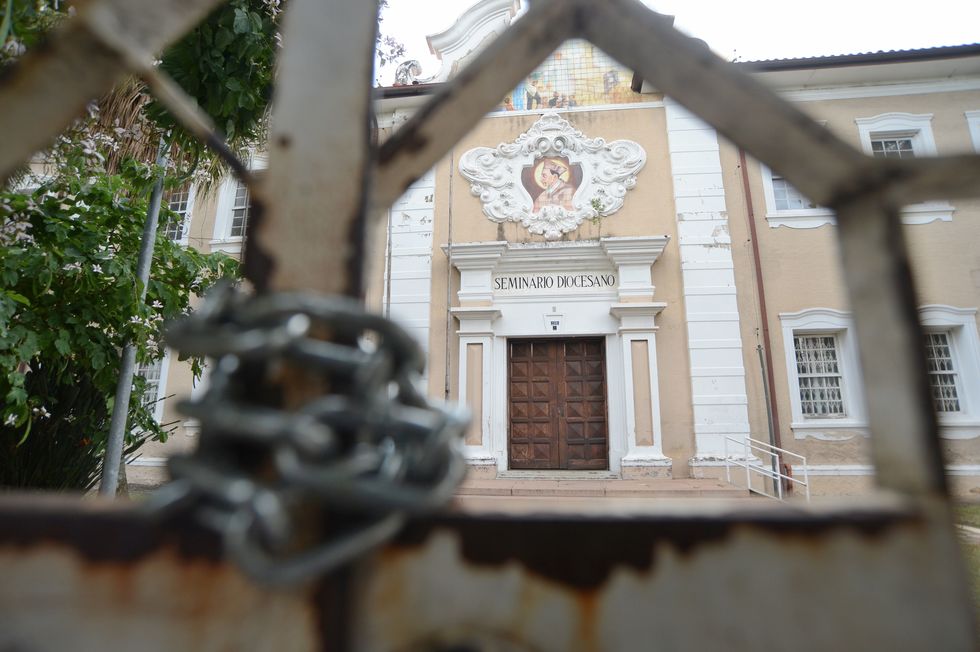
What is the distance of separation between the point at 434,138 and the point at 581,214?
8690 mm

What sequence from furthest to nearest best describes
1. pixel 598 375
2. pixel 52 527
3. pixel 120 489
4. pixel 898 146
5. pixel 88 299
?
pixel 898 146
pixel 598 375
pixel 120 489
pixel 88 299
pixel 52 527

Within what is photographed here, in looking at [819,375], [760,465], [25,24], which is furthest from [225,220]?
[819,375]

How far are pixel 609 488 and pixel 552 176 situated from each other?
5.38m

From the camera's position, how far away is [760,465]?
747cm

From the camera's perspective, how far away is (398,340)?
42 centimetres

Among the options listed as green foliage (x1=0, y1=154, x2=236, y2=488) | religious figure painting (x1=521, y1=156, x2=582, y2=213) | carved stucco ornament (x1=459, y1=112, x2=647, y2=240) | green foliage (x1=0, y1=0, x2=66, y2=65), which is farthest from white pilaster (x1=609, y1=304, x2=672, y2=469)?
green foliage (x1=0, y1=0, x2=66, y2=65)

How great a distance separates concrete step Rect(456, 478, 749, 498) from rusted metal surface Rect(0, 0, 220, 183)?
6.75m

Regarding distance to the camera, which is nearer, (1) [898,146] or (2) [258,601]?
(2) [258,601]

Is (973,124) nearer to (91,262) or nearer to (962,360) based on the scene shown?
(962,360)

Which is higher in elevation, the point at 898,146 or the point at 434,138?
the point at 898,146

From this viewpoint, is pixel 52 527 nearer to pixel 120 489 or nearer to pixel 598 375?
pixel 120 489

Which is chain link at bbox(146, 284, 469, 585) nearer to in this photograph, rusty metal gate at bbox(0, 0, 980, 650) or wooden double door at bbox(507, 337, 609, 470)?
rusty metal gate at bbox(0, 0, 980, 650)

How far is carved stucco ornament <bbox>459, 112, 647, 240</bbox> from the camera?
8977 mm

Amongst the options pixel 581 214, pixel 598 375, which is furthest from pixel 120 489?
pixel 581 214
